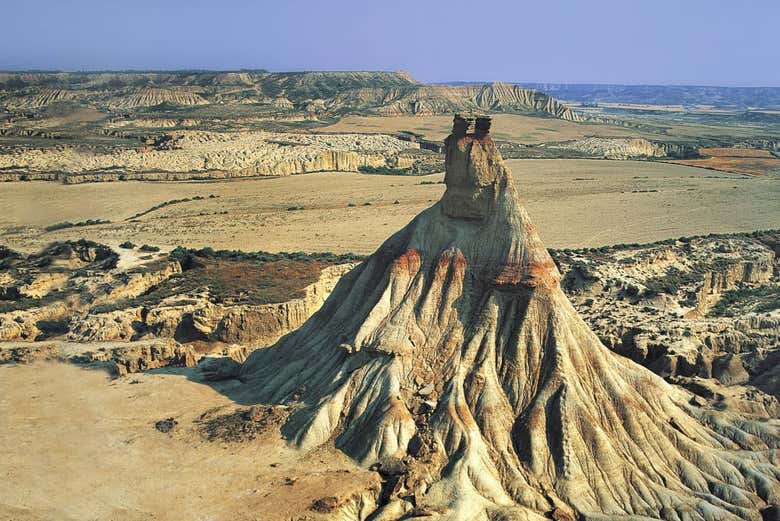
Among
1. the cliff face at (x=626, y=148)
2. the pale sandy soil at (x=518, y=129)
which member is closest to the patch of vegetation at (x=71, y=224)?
the pale sandy soil at (x=518, y=129)

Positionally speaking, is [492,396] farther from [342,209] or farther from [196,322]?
[342,209]

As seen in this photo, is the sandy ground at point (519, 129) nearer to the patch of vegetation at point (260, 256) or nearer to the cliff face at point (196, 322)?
the patch of vegetation at point (260, 256)

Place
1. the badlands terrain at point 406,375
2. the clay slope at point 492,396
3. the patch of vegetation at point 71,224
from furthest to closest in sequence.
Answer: the patch of vegetation at point 71,224
the clay slope at point 492,396
the badlands terrain at point 406,375

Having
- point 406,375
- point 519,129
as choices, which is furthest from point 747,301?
point 519,129

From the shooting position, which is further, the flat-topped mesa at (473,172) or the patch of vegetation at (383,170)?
the patch of vegetation at (383,170)

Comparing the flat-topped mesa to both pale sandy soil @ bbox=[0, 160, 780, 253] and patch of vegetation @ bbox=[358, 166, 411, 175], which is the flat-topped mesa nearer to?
pale sandy soil @ bbox=[0, 160, 780, 253]

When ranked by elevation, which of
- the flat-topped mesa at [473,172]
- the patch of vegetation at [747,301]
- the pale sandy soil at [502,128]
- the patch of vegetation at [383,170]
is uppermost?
the flat-topped mesa at [473,172]

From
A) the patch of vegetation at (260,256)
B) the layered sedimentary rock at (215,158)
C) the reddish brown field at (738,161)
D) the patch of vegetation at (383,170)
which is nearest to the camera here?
the patch of vegetation at (260,256)
